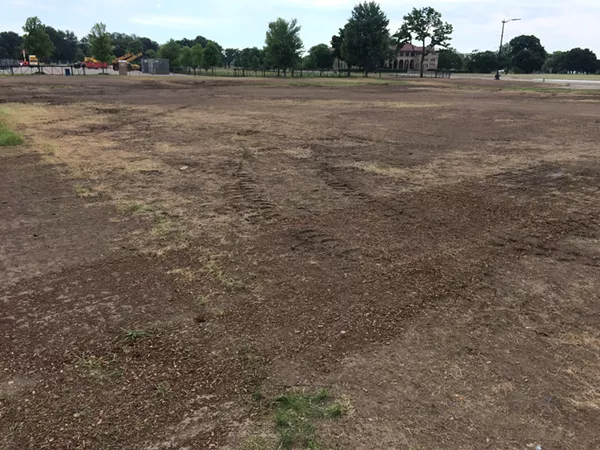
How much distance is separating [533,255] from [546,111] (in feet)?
67.9

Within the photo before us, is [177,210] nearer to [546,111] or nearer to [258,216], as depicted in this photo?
[258,216]

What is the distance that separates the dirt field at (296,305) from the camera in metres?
2.84

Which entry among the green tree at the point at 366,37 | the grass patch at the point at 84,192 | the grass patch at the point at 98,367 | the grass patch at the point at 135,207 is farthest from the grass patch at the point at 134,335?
the green tree at the point at 366,37

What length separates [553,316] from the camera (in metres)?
4.11

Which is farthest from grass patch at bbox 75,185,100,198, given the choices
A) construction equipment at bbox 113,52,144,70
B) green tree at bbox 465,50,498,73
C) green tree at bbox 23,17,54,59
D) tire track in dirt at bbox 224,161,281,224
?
green tree at bbox 465,50,498,73

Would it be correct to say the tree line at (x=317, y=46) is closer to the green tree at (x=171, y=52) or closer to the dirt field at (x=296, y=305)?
the green tree at (x=171, y=52)

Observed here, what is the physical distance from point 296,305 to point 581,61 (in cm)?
17068

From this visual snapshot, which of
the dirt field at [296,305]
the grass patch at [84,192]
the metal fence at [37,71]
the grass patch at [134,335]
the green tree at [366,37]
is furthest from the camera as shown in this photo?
the green tree at [366,37]

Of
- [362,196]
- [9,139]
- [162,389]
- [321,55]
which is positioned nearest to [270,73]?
[321,55]

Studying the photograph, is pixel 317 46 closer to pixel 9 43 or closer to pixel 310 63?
pixel 310 63

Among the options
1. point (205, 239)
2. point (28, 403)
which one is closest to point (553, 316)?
point (205, 239)

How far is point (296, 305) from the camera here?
4.21 meters

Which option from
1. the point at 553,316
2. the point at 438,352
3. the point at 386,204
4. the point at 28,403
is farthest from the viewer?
the point at 386,204

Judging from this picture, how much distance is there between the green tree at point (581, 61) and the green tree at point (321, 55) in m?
85.8
